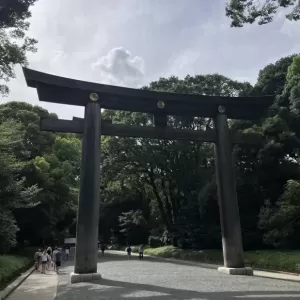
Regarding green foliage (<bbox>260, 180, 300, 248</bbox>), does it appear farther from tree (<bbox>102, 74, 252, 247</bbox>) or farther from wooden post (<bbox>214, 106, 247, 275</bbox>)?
tree (<bbox>102, 74, 252, 247</bbox>)

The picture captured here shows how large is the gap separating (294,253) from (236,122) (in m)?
12.3

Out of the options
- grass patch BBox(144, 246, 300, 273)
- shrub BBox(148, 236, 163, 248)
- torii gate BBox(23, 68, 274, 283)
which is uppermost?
torii gate BBox(23, 68, 274, 283)

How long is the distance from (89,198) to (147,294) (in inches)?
174

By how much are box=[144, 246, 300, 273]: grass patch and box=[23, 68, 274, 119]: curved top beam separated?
723 cm

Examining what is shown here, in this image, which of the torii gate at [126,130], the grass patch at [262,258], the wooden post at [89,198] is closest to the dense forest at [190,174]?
Result: the grass patch at [262,258]

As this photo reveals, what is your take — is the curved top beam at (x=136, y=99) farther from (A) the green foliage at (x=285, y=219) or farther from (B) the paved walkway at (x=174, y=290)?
(B) the paved walkway at (x=174, y=290)

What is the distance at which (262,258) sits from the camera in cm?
1884

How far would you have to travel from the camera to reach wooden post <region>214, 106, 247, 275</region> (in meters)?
14.2

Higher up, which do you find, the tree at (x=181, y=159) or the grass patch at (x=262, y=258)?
the tree at (x=181, y=159)

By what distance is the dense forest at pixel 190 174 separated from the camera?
1850 centimetres

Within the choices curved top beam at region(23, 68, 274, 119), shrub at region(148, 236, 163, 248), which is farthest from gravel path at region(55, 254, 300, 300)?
shrub at region(148, 236, 163, 248)

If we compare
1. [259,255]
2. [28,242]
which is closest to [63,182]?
[28,242]

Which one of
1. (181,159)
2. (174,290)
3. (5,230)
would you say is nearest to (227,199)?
(174,290)

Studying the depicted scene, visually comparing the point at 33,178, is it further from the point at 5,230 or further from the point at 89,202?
the point at 89,202
